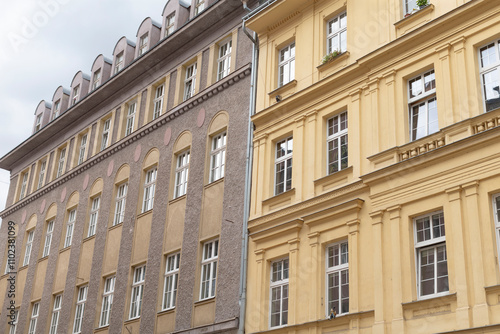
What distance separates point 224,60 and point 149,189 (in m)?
5.12

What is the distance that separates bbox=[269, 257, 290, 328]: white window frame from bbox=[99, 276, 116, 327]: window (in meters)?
7.69

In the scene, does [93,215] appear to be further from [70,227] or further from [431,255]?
[431,255]

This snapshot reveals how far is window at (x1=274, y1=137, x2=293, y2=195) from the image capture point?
18059mm

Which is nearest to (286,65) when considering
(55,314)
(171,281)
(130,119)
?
(171,281)

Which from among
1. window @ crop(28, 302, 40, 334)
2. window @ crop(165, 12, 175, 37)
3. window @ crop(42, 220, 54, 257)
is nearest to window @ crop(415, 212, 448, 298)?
window @ crop(165, 12, 175, 37)

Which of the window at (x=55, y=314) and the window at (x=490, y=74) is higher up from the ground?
the window at (x=490, y=74)

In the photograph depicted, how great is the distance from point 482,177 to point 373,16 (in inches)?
230

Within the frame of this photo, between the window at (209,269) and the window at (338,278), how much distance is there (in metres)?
4.27

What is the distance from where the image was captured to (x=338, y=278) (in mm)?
15391

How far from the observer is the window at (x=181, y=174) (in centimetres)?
2185

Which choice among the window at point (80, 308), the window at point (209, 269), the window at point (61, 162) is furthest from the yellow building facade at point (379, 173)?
the window at point (61, 162)

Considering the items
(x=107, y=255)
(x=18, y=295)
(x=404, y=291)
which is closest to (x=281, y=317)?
(x=404, y=291)

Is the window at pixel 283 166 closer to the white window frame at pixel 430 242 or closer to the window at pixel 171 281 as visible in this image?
the window at pixel 171 281

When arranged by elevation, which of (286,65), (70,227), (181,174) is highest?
(286,65)
